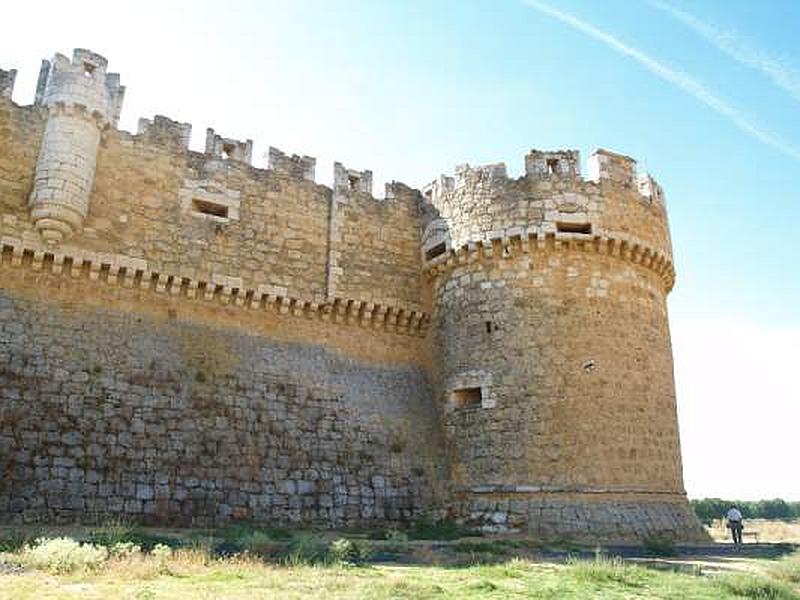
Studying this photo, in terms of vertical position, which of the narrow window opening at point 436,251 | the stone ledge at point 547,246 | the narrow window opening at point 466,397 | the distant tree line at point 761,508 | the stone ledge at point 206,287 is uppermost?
the narrow window opening at point 436,251

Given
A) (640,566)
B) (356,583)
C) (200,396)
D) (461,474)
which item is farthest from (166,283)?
(640,566)

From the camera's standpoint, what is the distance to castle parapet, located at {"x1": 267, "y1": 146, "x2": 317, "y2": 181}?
13.7 meters

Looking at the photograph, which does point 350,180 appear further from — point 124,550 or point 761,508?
point 761,508

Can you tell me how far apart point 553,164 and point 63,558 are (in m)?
11.1

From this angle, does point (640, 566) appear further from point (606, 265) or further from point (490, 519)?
point (606, 265)

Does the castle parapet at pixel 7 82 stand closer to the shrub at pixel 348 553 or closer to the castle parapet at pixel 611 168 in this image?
the shrub at pixel 348 553

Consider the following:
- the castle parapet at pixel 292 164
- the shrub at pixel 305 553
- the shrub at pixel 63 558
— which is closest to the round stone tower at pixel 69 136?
the castle parapet at pixel 292 164

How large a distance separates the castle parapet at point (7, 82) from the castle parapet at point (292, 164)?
463 centimetres

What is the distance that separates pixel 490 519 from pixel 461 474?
1132 mm

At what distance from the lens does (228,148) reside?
13.4m

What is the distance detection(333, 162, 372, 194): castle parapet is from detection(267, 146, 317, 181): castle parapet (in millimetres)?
509

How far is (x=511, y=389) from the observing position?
39.5 feet

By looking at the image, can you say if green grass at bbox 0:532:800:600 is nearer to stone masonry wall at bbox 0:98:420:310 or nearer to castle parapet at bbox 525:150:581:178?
stone masonry wall at bbox 0:98:420:310

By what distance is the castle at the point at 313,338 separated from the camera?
412 inches
